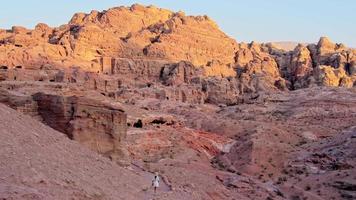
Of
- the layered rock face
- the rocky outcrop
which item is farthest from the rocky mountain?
the layered rock face

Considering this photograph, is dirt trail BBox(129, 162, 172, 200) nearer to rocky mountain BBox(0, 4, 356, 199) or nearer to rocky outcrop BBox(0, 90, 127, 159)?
rocky mountain BBox(0, 4, 356, 199)

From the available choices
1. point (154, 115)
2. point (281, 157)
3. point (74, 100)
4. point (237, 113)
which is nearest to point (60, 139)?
point (74, 100)

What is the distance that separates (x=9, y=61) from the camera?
62.1m

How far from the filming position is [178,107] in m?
55.1

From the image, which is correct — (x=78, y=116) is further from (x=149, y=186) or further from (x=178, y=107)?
(x=178, y=107)

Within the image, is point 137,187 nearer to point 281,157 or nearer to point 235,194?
point 235,194

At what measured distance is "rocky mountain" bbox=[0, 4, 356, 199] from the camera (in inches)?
731

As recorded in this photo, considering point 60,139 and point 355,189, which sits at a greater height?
point 60,139

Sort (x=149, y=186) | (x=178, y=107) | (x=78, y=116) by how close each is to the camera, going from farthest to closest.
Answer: (x=178, y=107), (x=78, y=116), (x=149, y=186)

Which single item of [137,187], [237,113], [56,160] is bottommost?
[237,113]

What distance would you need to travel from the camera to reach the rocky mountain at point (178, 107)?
18.6 meters

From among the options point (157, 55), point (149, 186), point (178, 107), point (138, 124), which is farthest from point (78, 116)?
point (157, 55)

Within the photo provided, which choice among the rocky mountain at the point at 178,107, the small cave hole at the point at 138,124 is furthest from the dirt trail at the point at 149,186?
the small cave hole at the point at 138,124

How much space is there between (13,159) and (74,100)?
7.23 metres
